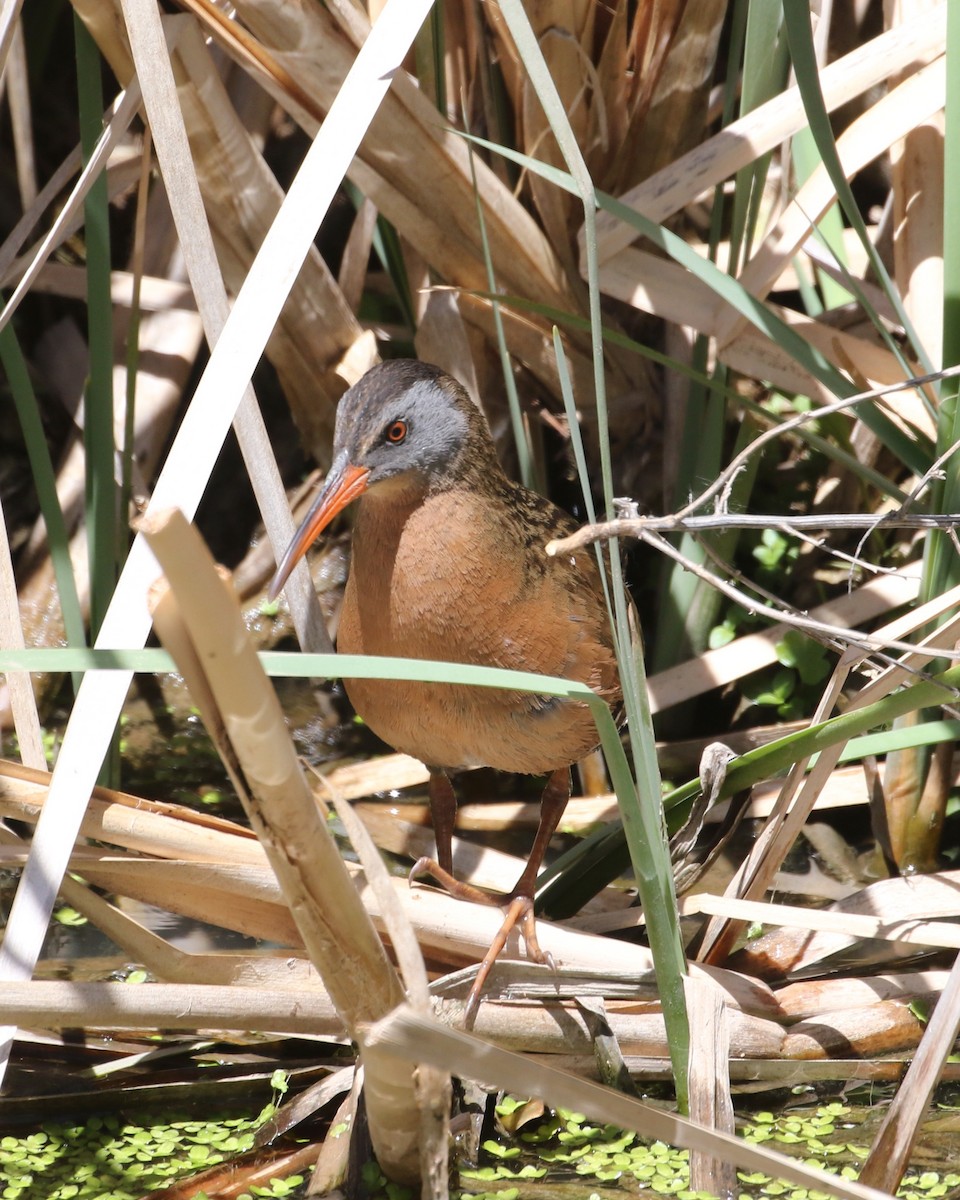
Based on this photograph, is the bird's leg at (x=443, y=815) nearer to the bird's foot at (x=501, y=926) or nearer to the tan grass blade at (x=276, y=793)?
the bird's foot at (x=501, y=926)

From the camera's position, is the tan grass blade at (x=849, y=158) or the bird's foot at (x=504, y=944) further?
the tan grass blade at (x=849, y=158)

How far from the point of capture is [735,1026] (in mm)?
2324

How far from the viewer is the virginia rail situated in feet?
7.78

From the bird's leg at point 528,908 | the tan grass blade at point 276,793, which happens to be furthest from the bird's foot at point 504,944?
the tan grass blade at point 276,793

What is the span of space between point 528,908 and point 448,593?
23.2 inches

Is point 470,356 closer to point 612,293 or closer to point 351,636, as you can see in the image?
point 612,293

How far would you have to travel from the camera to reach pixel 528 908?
7.75ft

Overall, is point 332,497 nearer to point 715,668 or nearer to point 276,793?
point 276,793

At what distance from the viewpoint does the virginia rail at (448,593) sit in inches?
93.4

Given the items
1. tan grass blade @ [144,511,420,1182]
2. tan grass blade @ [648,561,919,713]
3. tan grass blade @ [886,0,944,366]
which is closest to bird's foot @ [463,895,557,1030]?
tan grass blade @ [144,511,420,1182]

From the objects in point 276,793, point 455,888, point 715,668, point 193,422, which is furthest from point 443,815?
point 276,793

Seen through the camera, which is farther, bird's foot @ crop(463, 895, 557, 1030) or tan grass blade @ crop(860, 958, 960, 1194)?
bird's foot @ crop(463, 895, 557, 1030)

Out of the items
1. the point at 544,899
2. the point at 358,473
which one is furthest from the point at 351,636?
the point at 544,899

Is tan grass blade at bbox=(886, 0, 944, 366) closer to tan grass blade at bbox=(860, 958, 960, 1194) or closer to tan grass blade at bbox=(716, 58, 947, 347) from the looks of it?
tan grass blade at bbox=(716, 58, 947, 347)
